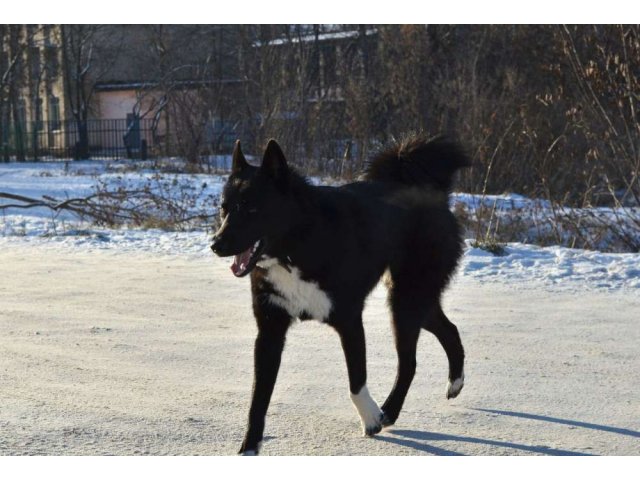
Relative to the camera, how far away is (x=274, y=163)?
3803 millimetres

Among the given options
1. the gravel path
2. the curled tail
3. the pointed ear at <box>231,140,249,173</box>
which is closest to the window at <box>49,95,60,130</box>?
the gravel path


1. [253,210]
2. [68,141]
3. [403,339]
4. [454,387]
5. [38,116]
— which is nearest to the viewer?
[253,210]

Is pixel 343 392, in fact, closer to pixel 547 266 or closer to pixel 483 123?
pixel 547 266

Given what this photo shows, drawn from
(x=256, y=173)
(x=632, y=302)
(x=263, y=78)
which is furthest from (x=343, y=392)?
(x=263, y=78)

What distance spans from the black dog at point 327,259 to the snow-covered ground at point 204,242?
12.8ft

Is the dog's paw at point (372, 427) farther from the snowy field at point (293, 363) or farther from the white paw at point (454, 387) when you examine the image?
the white paw at point (454, 387)

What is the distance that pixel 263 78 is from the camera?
53.5 feet

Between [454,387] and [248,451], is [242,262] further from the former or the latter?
[454,387]

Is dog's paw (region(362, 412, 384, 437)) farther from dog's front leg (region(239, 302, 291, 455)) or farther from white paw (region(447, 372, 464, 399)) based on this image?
white paw (region(447, 372, 464, 399))

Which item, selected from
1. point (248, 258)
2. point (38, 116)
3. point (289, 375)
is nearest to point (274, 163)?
point (248, 258)

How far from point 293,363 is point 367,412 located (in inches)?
57.9

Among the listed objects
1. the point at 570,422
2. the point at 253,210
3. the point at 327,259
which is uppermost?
the point at 253,210

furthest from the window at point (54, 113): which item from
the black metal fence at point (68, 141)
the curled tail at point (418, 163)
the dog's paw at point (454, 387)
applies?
the dog's paw at point (454, 387)

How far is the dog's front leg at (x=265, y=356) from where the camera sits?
150 inches
